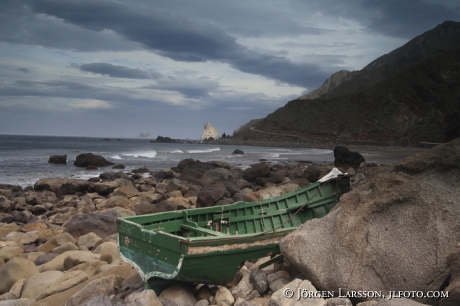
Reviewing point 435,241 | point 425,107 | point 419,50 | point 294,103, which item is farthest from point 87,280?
point 419,50

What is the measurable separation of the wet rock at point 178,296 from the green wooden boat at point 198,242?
17cm

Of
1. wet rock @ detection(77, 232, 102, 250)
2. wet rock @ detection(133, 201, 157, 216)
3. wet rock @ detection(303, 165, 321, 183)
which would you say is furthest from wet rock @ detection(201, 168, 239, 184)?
wet rock @ detection(77, 232, 102, 250)

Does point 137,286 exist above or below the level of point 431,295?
below

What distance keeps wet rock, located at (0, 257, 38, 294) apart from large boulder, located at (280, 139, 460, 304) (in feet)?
16.6

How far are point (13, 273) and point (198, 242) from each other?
4176 mm

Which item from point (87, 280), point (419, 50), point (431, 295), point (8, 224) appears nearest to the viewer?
point (431, 295)

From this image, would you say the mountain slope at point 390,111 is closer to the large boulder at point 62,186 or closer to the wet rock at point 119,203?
the large boulder at point 62,186

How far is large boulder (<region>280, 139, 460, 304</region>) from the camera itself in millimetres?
5203

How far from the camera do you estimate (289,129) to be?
352ft

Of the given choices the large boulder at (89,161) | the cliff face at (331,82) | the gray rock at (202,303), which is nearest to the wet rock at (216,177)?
the gray rock at (202,303)

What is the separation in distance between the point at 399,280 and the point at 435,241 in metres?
0.73

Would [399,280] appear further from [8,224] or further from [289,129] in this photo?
[289,129]

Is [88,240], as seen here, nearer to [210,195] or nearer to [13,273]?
[13,273]

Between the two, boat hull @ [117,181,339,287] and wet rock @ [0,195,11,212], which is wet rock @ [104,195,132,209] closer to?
wet rock @ [0,195,11,212]
